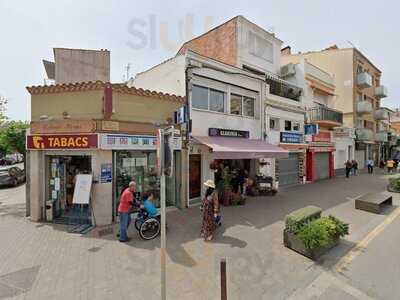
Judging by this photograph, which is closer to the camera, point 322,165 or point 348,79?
point 322,165

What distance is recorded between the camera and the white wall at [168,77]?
1173 centimetres

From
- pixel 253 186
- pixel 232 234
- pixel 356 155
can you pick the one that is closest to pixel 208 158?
pixel 253 186

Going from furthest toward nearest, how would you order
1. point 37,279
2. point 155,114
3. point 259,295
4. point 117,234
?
point 155,114
point 117,234
point 37,279
point 259,295

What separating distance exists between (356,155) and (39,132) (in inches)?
1229

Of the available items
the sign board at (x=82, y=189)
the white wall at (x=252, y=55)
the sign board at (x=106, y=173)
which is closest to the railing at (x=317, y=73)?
the white wall at (x=252, y=55)

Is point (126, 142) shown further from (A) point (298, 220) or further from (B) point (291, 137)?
(B) point (291, 137)

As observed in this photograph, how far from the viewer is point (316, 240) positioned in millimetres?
6191

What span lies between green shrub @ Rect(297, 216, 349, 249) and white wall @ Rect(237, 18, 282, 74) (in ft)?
38.7

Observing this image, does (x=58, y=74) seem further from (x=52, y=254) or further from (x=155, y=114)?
(x=52, y=254)

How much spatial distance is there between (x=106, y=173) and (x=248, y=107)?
933 centimetres

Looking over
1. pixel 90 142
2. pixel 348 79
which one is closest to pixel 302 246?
pixel 90 142

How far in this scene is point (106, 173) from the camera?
902 centimetres

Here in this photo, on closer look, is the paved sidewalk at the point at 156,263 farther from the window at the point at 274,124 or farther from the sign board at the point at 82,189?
the window at the point at 274,124

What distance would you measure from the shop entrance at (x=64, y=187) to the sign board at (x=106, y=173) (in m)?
0.77
